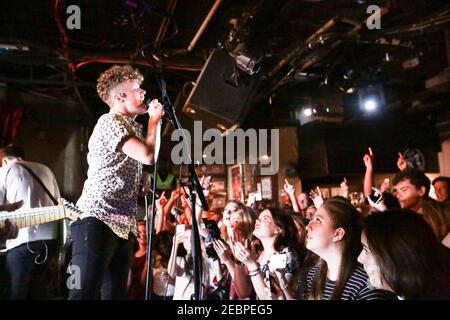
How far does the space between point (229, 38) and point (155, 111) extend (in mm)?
2040

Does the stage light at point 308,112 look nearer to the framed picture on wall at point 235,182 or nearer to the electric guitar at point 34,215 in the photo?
the framed picture on wall at point 235,182

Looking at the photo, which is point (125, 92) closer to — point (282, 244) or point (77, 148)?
point (282, 244)

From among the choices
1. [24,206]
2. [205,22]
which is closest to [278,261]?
[24,206]

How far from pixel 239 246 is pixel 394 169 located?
21.5ft

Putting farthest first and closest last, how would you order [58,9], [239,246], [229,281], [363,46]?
[363,46] < [58,9] < [229,281] < [239,246]

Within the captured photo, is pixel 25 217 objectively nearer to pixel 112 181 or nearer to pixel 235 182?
pixel 112 181

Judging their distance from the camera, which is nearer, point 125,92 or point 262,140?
point 125,92

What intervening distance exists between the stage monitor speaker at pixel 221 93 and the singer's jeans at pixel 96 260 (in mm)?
1770

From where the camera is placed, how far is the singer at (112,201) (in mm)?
1674

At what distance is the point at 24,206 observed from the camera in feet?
9.89

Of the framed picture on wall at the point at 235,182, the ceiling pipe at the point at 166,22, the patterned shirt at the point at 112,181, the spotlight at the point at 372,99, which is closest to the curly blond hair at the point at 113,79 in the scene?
the patterned shirt at the point at 112,181
